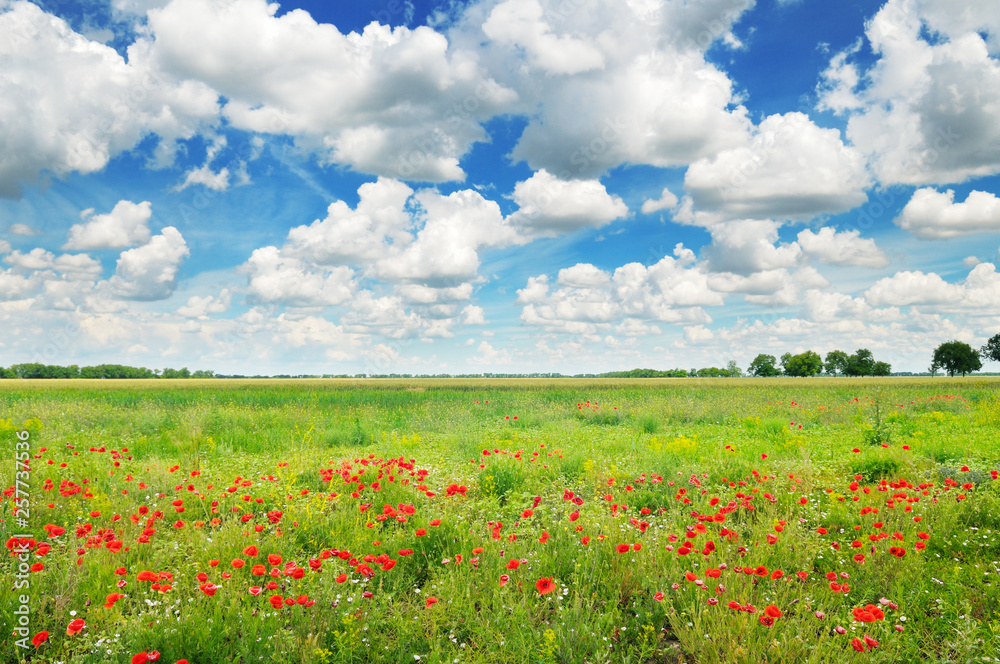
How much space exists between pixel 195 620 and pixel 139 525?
→ 2.61 m

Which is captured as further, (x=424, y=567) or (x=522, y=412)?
(x=522, y=412)

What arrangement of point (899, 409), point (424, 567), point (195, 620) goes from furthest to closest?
point (899, 409) < point (424, 567) < point (195, 620)

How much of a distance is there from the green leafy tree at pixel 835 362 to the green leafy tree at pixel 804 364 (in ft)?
10.2

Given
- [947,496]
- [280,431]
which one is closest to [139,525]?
[280,431]

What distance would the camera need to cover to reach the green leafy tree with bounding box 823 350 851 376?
13150 centimetres

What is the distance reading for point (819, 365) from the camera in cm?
→ 12975

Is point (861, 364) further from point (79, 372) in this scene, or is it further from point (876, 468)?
point (79, 372)

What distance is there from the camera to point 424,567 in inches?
192

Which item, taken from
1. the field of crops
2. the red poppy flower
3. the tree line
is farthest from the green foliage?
the tree line

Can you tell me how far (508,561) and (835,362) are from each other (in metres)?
153

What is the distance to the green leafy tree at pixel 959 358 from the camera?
354ft

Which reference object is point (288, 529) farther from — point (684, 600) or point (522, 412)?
point (522, 412)

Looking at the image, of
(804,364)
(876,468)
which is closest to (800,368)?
(804,364)

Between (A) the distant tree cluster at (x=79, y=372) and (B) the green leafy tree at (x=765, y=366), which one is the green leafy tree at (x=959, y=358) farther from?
(A) the distant tree cluster at (x=79, y=372)
